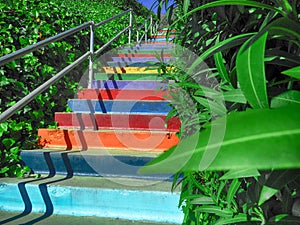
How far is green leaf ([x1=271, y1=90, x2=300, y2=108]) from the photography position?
37 cm

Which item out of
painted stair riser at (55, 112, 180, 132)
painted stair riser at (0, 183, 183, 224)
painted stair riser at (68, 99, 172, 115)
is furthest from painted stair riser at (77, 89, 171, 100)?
painted stair riser at (0, 183, 183, 224)

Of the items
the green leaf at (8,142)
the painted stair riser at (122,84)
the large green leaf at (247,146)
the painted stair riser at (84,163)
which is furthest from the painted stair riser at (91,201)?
the painted stair riser at (122,84)

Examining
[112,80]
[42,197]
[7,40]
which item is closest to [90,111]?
[112,80]

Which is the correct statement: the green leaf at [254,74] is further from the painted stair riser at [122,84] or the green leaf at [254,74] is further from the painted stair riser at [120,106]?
the painted stair riser at [122,84]

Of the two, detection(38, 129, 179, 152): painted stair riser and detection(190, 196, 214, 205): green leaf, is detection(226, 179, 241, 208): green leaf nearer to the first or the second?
detection(190, 196, 214, 205): green leaf

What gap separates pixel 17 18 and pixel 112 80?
109 centimetres

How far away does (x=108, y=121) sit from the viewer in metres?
2.62

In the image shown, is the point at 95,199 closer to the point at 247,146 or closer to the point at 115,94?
the point at 115,94

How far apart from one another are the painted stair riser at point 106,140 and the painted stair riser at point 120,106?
0.47 m

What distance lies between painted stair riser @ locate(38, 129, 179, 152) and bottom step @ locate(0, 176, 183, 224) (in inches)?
16.8

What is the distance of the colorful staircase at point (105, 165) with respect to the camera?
1701mm

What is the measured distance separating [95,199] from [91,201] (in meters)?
0.03

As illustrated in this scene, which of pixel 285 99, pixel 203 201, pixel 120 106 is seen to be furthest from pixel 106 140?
pixel 285 99

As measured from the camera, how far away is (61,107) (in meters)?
3.06
